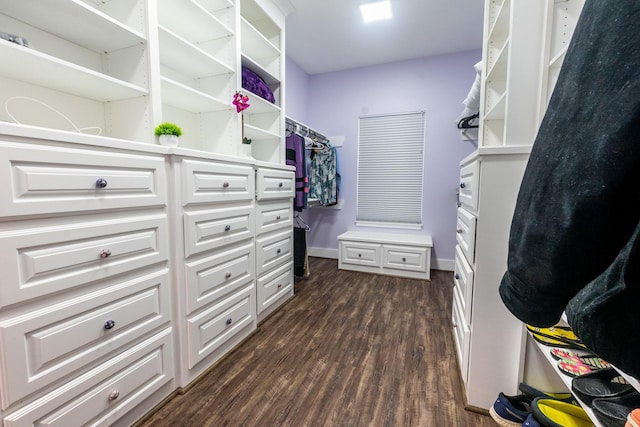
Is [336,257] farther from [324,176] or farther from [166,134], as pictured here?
[166,134]

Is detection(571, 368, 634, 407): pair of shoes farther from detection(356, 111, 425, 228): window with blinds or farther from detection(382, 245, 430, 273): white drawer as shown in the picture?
detection(356, 111, 425, 228): window with blinds

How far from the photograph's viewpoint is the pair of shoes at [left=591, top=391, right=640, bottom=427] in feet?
2.27

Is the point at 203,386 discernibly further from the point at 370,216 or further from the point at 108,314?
the point at 370,216

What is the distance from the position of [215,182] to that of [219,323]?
2.72 feet

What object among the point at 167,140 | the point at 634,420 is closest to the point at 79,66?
the point at 167,140

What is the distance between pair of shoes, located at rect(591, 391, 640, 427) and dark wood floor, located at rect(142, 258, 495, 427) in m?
0.68

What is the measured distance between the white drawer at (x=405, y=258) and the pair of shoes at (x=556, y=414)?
217cm

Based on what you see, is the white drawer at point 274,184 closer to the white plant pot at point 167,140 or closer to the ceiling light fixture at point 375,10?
the white plant pot at point 167,140

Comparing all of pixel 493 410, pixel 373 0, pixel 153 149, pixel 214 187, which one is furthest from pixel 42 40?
pixel 493 410

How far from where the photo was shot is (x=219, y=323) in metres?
1.64

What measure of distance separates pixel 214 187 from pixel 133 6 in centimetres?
93

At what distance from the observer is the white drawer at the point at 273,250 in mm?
2049

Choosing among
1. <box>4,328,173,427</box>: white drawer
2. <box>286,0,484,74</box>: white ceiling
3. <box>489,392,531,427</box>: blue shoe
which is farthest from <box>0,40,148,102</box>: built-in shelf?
<box>489,392,531,427</box>: blue shoe

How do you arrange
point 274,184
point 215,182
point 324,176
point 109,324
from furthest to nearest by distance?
point 324,176 < point 274,184 < point 215,182 < point 109,324
